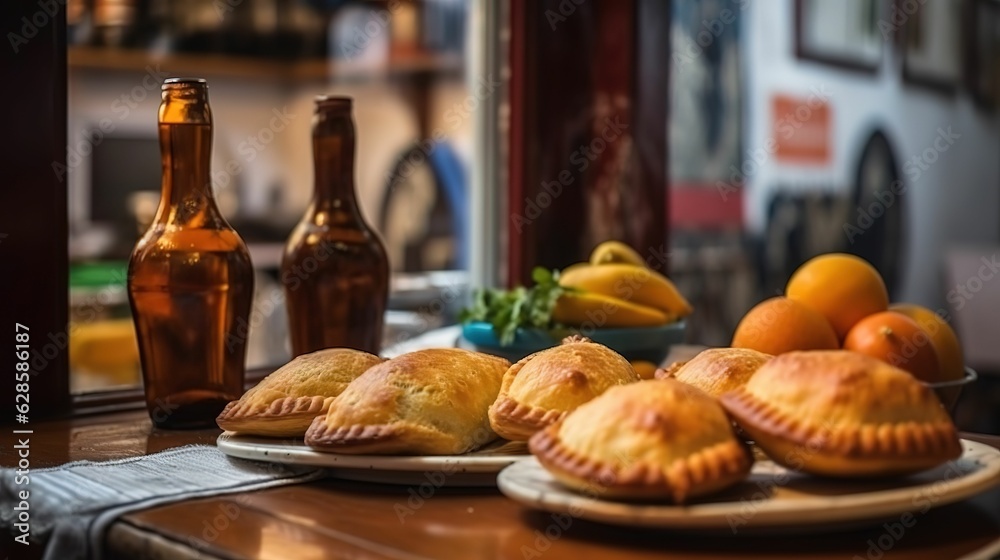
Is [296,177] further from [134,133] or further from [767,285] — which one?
[767,285]

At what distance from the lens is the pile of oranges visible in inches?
41.6

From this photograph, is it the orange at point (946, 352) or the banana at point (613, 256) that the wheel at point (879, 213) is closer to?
the banana at point (613, 256)

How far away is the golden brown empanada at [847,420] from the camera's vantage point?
2.13ft

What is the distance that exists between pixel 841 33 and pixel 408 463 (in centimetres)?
374

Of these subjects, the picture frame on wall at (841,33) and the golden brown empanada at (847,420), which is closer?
the golden brown empanada at (847,420)

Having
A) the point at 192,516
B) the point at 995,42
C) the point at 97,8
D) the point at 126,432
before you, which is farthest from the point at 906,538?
the point at 995,42

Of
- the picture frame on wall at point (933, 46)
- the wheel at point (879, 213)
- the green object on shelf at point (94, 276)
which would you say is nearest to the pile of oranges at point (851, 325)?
the green object on shelf at point (94, 276)

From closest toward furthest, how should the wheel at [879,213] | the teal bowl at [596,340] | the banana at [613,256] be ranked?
the teal bowl at [596,340] → the banana at [613,256] → the wheel at [879,213]

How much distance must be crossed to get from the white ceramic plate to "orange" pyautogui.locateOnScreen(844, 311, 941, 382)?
1.40 feet

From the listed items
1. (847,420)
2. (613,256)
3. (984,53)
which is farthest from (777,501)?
(984,53)

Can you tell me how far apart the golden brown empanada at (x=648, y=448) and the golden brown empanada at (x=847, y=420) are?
3 centimetres

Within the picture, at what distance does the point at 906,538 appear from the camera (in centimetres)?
67

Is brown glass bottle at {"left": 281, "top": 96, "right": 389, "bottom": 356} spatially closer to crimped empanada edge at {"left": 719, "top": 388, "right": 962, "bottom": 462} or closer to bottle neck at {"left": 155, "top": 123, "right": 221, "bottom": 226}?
bottle neck at {"left": 155, "top": 123, "right": 221, "bottom": 226}

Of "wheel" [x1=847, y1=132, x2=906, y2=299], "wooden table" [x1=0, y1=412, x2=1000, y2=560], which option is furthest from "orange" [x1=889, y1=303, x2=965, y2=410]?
"wheel" [x1=847, y1=132, x2=906, y2=299]
